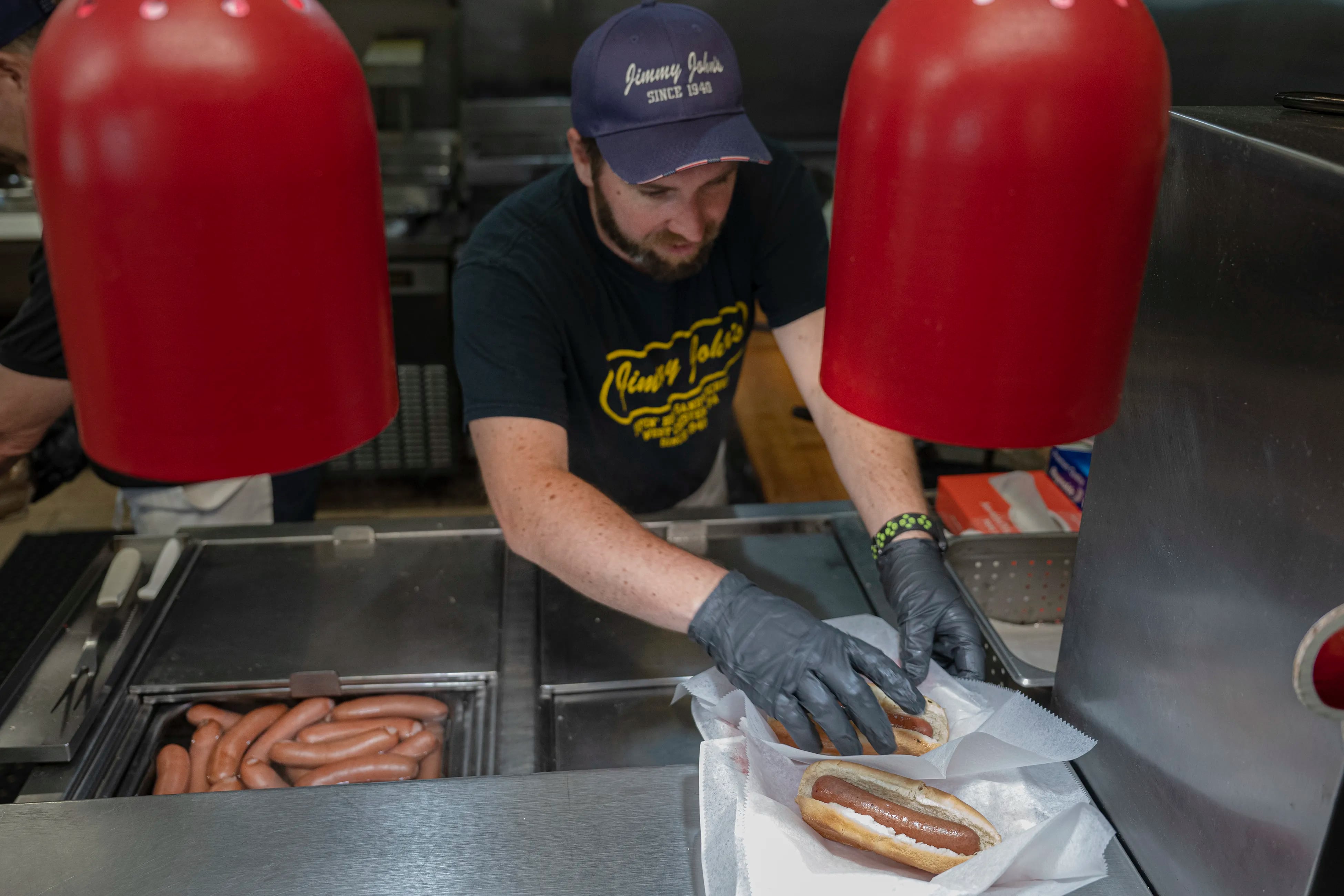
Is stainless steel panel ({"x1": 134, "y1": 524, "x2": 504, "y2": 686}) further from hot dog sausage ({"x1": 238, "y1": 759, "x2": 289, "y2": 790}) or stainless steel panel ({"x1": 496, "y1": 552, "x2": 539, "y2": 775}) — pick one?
hot dog sausage ({"x1": 238, "y1": 759, "x2": 289, "y2": 790})

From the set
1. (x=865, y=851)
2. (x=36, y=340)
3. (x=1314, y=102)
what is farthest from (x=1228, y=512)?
(x=36, y=340)

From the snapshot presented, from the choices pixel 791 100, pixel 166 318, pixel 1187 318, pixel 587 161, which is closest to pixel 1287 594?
pixel 1187 318

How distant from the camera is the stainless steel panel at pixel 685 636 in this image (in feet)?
5.02

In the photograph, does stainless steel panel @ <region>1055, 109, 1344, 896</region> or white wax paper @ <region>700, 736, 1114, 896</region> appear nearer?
stainless steel panel @ <region>1055, 109, 1344, 896</region>

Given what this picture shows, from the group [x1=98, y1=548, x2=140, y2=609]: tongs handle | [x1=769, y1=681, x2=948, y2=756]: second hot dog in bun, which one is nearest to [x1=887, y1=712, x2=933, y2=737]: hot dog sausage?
[x1=769, y1=681, x2=948, y2=756]: second hot dog in bun

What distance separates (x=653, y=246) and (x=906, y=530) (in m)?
0.68

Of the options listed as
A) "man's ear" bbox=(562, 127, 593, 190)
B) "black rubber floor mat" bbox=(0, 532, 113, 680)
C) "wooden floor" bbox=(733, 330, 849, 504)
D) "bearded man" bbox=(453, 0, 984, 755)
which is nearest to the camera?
"bearded man" bbox=(453, 0, 984, 755)

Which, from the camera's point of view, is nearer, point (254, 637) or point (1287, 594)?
point (1287, 594)

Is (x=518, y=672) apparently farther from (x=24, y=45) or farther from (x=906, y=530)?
(x=24, y=45)

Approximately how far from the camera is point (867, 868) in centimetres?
92

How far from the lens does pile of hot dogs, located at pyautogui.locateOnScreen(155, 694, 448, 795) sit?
1387mm

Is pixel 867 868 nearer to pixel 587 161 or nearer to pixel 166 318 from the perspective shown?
pixel 166 318

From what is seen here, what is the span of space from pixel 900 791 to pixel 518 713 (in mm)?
615

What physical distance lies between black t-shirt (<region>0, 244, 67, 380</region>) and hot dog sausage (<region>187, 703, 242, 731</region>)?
28.1 inches
